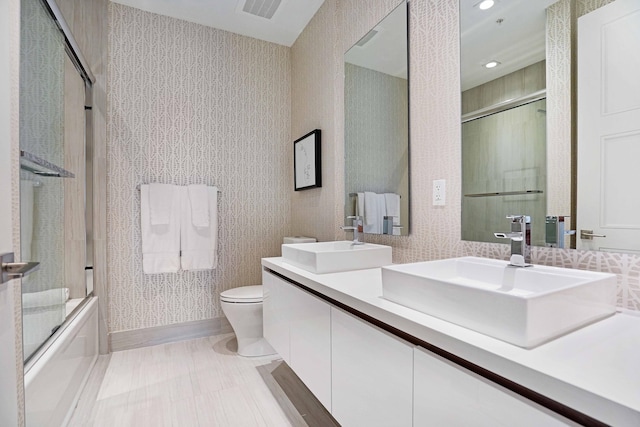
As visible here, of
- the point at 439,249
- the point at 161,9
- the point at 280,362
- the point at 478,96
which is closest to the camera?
the point at 478,96

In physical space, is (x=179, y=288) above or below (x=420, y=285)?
below

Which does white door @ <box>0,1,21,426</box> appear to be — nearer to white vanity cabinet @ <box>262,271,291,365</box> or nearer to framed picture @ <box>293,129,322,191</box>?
white vanity cabinet @ <box>262,271,291,365</box>

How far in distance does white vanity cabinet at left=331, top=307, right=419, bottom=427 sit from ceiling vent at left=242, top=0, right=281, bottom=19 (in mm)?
2209

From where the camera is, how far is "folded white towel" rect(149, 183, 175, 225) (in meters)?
2.35

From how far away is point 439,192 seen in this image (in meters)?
1.41

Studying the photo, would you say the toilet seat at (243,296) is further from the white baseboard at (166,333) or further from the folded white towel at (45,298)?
the folded white towel at (45,298)

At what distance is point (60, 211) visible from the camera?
5.84 feet

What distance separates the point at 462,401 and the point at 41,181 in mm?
1877

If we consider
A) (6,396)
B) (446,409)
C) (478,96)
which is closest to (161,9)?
(478,96)

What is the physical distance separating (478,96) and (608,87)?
42 centimetres

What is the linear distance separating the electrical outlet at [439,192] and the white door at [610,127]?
488 mm

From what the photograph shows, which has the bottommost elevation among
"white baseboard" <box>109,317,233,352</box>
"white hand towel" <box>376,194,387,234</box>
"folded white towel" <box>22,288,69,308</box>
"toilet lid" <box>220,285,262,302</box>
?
"white baseboard" <box>109,317,233,352</box>

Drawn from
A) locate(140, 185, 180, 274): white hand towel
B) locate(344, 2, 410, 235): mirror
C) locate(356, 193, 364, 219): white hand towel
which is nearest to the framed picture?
locate(344, 2, 410, 235): mirror

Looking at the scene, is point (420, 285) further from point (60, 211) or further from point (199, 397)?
point (60, 211)
